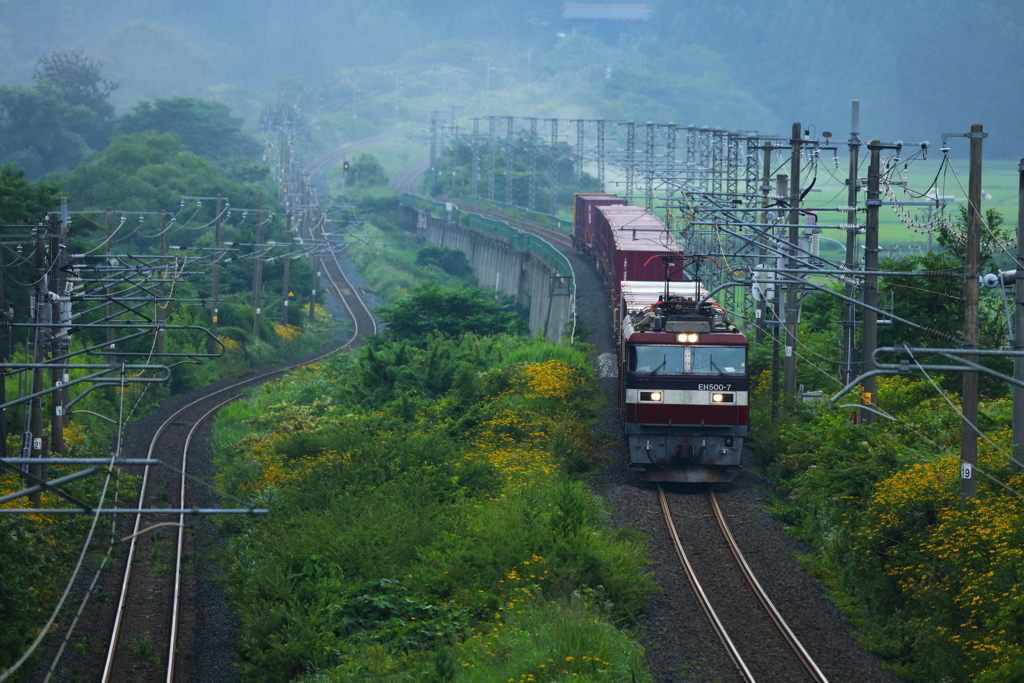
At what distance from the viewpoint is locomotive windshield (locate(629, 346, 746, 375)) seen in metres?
21.4

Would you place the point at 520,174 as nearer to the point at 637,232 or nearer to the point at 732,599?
the point at 637,232

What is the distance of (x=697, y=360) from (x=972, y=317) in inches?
253

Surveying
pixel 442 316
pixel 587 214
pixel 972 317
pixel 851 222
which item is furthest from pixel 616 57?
pixel 972 317

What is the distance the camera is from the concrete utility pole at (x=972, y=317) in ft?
50.8

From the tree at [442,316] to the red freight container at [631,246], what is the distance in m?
5.22

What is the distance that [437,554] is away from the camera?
698 inches

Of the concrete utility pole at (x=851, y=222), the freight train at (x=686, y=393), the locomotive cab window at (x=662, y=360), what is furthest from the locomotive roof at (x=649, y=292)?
the concrete utility pole at (x=851, y=222)

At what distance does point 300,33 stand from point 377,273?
127245 millimetres

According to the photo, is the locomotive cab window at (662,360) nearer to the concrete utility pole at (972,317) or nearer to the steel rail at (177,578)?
the concrete utility pole at (972,317)

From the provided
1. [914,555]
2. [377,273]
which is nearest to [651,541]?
[914,555]

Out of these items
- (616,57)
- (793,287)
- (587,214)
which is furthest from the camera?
(616,57)

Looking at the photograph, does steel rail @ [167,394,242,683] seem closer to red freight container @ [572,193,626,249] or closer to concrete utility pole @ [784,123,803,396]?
concrete utility pole @ [784,123,803,396]

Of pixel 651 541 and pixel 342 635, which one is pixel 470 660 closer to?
pixel 342 635

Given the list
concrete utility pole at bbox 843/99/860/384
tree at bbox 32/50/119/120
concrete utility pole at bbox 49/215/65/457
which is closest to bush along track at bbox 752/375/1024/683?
concrete utility pole at bbox 843/99/860/384
